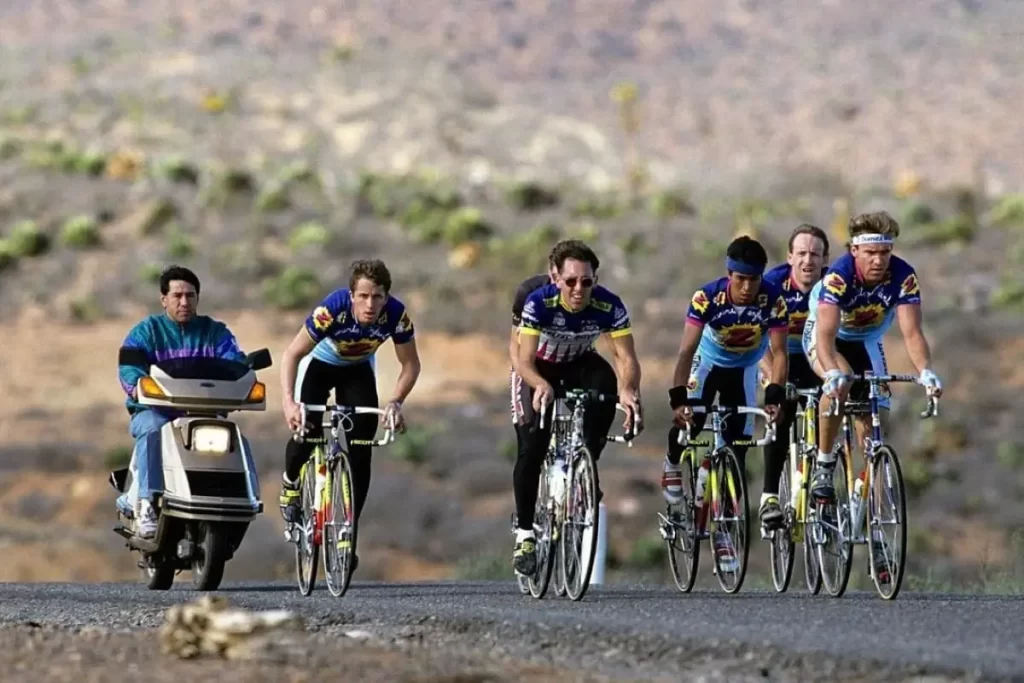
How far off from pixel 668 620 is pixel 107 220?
44.5m

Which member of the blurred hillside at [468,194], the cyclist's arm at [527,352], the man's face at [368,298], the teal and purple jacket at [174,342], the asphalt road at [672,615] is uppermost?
the blurred hillside at [468,194]

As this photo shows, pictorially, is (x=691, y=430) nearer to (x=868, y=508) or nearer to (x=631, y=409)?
(x=631, y=409)

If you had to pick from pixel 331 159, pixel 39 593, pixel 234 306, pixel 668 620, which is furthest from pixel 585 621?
pixel 331 159

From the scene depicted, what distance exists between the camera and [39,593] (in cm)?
1513

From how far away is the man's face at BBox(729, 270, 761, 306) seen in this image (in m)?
13.2

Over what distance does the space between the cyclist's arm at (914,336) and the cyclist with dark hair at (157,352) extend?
4523mm

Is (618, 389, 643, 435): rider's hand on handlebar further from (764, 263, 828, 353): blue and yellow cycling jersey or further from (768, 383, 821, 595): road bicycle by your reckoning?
(764, 263, 828, 353): blue and yellow cycling jersey

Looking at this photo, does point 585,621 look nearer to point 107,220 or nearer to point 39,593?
point 39,593

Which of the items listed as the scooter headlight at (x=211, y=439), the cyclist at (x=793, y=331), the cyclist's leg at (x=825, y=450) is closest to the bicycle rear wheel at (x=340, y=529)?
the scooter headlight at (x=211, y=439)

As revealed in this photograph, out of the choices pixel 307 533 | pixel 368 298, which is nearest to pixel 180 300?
pixel 368 298

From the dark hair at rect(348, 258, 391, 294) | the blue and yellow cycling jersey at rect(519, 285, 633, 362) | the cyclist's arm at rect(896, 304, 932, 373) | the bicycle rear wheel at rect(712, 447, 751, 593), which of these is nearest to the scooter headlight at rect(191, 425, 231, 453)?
the dark hair at rect(348, 258, 391, 294)

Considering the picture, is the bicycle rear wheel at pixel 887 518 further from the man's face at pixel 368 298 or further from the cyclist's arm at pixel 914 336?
the man's face at pixel 368 298

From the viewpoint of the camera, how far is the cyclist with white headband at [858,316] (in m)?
12.4

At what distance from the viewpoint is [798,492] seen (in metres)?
13.4
